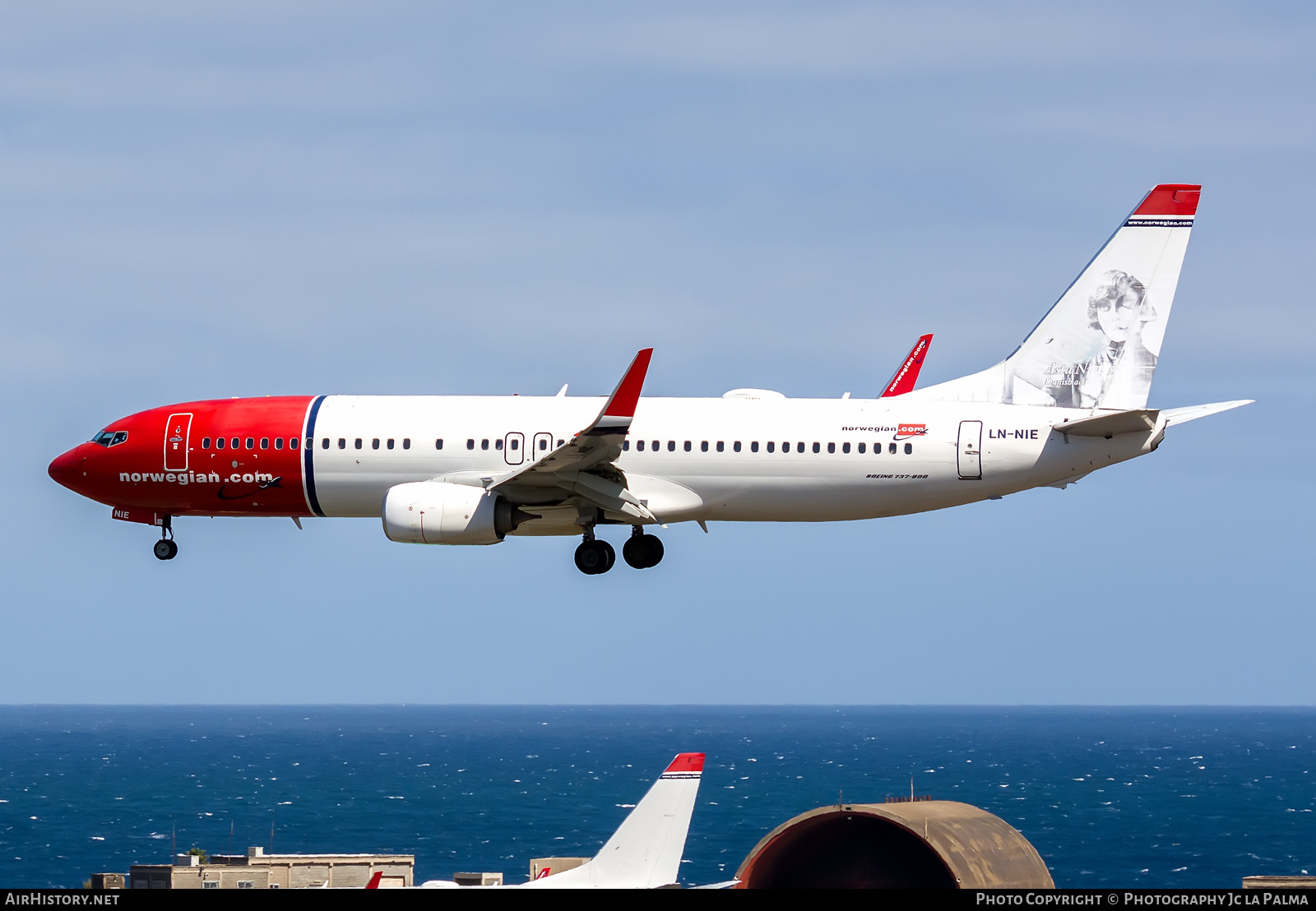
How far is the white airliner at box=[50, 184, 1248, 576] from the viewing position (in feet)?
157

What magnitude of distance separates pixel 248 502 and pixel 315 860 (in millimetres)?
59974

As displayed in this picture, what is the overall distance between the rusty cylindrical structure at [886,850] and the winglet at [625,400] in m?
43.8

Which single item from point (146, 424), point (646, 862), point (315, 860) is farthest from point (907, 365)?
point (315, 860)

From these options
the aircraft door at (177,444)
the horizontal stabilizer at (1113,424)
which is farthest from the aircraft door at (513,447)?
the horizontal stabilizer at (1113,424)

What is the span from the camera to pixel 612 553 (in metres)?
49.8

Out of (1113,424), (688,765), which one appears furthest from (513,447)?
(688,765)

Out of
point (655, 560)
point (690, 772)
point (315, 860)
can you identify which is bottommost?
point (315, 860)

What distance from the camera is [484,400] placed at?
50344mm

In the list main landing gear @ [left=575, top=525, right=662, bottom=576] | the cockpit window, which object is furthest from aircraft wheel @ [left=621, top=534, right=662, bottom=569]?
the cockpit window

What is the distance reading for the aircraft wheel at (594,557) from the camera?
49375 millimetres

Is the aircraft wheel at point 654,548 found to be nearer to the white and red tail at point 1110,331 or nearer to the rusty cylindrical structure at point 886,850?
the white and red tail at point 1110,331

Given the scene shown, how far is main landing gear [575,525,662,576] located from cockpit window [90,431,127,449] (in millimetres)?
15019

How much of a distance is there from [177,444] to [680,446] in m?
15.7
